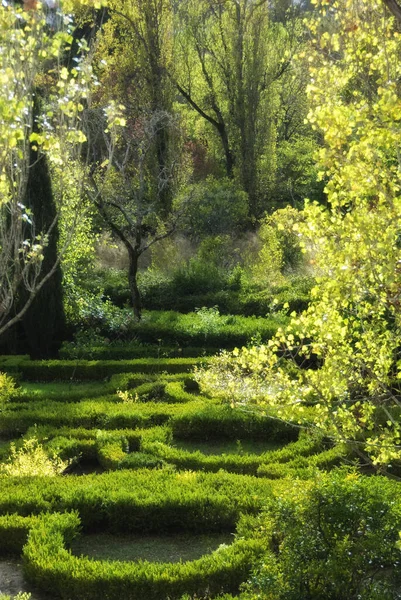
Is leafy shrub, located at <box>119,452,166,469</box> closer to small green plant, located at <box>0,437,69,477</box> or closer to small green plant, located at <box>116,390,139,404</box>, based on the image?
small green plant, located at <box>0,437,69,477</box>

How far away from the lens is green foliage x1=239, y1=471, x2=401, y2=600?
15.5ft

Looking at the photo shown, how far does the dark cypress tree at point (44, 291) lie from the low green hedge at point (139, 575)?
8.64 m

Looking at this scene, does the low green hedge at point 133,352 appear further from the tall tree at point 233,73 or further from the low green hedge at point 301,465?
the tall tree at point 233,73

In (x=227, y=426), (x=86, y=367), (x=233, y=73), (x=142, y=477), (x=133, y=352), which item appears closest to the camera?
(x=142, y=477)

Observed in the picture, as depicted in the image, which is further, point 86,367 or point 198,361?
point 86,367

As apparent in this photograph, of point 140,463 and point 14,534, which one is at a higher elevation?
point 140,463

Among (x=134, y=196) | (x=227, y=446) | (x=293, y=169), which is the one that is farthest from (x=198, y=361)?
(x=293, y=169)

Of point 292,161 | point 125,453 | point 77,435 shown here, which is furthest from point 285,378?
point 292,161

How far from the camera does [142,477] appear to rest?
7477mm

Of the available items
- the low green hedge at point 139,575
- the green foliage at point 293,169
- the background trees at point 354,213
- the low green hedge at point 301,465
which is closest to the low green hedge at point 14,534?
the low green hedge at point 139,575

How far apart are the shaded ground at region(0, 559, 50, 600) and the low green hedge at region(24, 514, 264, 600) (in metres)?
0.08

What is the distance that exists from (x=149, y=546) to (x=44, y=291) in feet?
27.2

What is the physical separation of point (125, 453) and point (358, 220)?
5051 mm

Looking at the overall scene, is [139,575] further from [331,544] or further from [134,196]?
[134,196]
